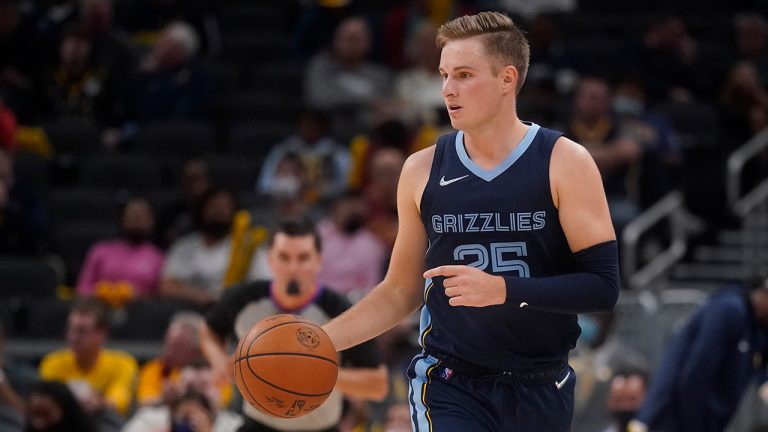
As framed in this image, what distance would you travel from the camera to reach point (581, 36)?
575 inches

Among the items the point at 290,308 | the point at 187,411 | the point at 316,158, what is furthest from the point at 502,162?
the point at 316,158

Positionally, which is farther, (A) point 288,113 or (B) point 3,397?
(A) point 288,113

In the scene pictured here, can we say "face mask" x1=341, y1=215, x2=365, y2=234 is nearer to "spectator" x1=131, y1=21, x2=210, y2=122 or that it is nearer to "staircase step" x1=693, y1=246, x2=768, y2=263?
"spectator" x1=131, y1=21, x2=210, y2=122

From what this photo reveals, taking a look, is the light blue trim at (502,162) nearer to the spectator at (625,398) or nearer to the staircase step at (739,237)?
the spectator at (625,398)

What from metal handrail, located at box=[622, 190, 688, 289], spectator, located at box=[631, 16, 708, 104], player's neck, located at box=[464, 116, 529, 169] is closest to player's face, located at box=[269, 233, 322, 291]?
player's neck, located at box=[464, 116, 529, 169]

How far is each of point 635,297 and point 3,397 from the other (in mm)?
4924

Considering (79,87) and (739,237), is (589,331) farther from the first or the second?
(79,87)

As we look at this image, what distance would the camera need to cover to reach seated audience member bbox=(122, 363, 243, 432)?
8516mm

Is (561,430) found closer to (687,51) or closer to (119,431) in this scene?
(119,431)

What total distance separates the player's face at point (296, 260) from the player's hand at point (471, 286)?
263cm

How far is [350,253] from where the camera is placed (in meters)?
10.7

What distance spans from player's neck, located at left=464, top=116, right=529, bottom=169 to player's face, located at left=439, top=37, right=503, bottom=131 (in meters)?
0.09

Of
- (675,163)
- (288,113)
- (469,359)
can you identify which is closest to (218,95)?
(288,113)

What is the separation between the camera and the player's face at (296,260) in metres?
6.80
